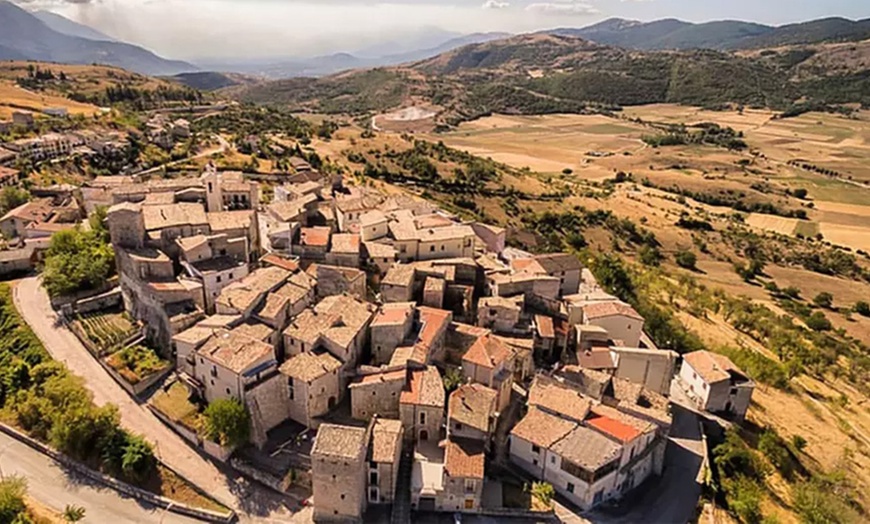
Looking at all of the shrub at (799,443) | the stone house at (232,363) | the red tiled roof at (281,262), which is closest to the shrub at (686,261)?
the shrub at (799,443)

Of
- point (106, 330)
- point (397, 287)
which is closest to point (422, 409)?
point (397, 287)

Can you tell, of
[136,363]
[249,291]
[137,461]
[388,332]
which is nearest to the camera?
[137,461]

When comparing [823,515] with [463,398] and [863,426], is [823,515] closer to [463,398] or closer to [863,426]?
[863,426]

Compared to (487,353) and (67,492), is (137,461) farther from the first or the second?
(487,353)

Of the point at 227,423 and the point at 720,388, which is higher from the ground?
the point at 227,423

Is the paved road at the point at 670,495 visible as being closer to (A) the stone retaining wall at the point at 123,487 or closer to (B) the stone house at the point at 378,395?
(B) the stone house at the point at 378,395

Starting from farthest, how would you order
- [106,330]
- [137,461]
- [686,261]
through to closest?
[686,261] → [106,330] → [137,461]
